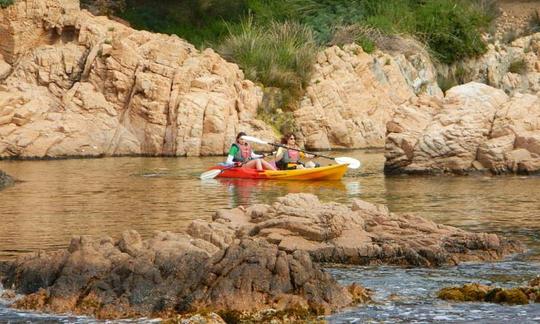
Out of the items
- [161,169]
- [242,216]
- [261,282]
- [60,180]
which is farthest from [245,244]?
[161,169]

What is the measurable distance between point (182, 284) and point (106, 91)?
2169 cm

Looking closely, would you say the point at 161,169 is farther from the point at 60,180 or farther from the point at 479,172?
the point at 479,172

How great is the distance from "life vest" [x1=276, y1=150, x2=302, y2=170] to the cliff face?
18.2 ft

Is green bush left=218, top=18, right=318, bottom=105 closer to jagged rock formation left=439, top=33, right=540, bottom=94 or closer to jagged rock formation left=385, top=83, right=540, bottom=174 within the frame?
jagged rock formation left=439, top=33, right=540, bottom=94

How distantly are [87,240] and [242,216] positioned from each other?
3016 millimetres

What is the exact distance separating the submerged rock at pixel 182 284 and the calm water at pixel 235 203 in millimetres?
425

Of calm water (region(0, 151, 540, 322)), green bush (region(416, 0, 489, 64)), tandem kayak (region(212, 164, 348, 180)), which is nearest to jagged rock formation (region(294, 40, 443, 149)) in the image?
green bush (region(416, 0, 489, 64))

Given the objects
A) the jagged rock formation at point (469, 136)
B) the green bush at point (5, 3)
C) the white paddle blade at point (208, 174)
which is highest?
the green bush at point (5, 3)

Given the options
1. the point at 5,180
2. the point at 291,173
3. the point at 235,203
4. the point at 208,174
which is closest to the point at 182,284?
the point at 235,203

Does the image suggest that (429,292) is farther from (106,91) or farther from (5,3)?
(5,3)

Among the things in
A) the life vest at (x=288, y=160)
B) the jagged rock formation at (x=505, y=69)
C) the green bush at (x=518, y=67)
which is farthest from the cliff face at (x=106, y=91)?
the green bush at (x=518, y=67)

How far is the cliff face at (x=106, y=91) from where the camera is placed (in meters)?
30.0

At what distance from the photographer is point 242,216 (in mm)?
14156

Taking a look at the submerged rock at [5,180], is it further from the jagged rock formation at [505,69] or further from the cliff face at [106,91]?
the jagged rock formation at [505,69]
